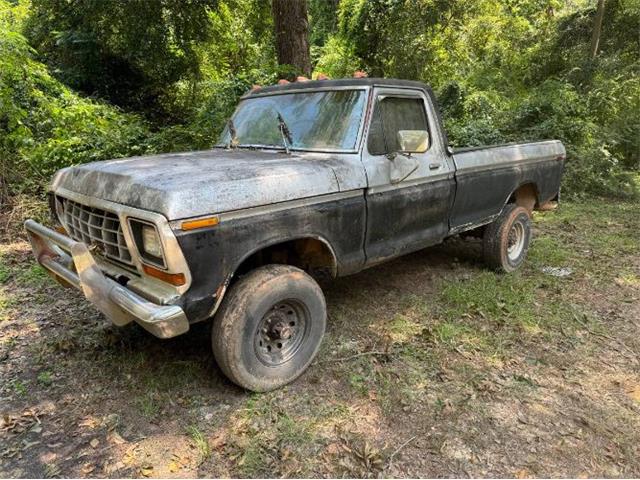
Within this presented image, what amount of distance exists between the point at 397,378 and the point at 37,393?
8.02 ft

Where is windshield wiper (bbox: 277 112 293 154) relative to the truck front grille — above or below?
above

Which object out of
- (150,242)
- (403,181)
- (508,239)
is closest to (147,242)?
(150,242)

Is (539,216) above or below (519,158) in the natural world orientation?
below

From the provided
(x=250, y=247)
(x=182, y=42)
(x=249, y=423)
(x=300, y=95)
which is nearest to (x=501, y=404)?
(x=249, y=423)

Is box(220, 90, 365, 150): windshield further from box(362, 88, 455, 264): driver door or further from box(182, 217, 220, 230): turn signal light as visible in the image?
box(182, 217, 220, 230): turn signal light

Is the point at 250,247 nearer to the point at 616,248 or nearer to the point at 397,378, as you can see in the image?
the point at 397,378

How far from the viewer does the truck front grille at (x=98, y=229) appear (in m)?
3.01

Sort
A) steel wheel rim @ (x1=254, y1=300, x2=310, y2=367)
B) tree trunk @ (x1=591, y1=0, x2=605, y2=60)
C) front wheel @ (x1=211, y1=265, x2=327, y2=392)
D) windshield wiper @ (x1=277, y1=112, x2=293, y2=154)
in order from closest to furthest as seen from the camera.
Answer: front wheel @ (x1=211, y1=265, x2=327, y2=392)
steel wheel rim @ (x1=254, y1=300, x2=310, y2=367)
windshield wiper @ (x1=277, y1=112, x2=293, y2=154)
tree trunk @ (x1=591, y1=0, x2=605, y2=60)

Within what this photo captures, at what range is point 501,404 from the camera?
126 inches

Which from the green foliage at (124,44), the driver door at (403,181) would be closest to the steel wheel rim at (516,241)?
the driver door at (403,181)

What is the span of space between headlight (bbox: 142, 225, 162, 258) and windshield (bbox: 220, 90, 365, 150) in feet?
5.03

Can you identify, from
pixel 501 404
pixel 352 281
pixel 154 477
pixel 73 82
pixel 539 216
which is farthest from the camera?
pixel 73 82

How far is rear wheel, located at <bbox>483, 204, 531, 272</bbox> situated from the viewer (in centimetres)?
527

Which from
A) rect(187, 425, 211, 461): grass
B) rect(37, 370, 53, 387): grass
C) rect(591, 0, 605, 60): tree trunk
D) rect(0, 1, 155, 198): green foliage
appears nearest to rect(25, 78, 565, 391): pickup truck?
rect(187, 425, 211, 461): grass
